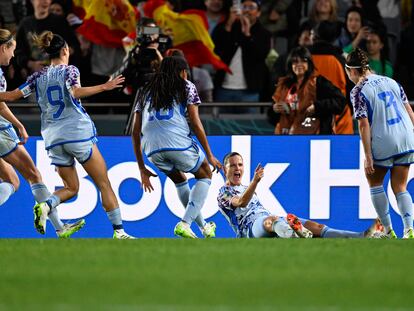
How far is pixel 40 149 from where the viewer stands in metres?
15.6

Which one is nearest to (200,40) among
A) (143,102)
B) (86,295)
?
(143,102)

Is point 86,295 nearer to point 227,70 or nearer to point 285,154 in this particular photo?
point 285,154

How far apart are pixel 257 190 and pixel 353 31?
303 cm

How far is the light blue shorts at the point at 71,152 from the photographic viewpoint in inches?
500

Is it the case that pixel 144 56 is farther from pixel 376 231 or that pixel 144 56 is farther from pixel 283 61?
pixel 376 231

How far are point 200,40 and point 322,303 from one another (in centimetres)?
940

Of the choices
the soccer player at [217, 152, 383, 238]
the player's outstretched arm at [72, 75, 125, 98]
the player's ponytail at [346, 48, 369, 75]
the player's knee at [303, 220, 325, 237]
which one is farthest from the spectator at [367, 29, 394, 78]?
the player's outstretched arm at [72, 75, 125, 98]

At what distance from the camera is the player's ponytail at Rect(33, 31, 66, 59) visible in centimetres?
1243

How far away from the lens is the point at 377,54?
1669cm

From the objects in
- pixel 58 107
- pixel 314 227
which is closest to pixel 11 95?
pixel 58 107

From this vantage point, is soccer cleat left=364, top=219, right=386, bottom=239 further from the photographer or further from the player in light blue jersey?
the photographer

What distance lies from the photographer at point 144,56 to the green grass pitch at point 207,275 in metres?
3.46

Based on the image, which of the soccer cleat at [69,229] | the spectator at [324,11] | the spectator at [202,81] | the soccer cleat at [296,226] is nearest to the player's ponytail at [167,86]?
the soccer cleat at [69,229]

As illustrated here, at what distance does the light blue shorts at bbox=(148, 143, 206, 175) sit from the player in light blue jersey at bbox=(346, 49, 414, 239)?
1698 mm
